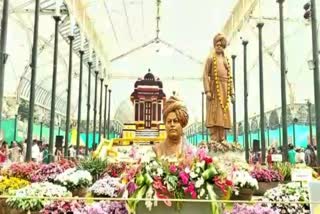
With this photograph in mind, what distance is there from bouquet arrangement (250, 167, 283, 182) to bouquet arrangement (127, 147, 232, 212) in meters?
6.36

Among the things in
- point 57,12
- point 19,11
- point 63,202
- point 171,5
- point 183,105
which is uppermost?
point 171,5

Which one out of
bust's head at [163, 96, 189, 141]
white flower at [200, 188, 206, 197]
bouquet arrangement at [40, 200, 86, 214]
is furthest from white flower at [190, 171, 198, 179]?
bouquet arrangement at [40, 200, 86, 214]

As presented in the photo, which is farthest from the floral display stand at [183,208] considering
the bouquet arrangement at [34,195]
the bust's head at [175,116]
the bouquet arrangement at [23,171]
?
the bouquet arrangement at [23,171]

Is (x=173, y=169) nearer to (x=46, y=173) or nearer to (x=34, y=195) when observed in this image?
(x=34, y=195)

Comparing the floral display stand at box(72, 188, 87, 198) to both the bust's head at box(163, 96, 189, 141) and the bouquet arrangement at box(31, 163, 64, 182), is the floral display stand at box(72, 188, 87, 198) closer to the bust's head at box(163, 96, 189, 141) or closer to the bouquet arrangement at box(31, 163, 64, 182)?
the bouquet arrangement at box(31, 163, 64, 182)

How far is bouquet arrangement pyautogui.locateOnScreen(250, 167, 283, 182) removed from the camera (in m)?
10.3

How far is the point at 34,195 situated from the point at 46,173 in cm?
344

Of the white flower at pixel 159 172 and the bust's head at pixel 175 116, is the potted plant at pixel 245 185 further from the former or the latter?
the white flower at pixel 159 172

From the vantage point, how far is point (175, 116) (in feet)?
18.4

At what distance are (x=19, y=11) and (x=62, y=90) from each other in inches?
→ 806

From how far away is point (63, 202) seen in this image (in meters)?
5.65

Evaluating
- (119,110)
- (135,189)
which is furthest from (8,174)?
(119,110)

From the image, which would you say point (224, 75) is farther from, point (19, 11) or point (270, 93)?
point (270, 93)

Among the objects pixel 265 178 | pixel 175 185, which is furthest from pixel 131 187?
pixel 265 178
